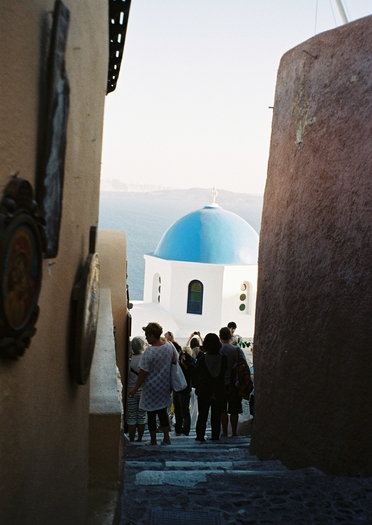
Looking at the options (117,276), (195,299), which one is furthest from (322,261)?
(195,299)

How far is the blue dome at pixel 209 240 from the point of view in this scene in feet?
85.5

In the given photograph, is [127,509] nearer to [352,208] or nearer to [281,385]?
[281,385]

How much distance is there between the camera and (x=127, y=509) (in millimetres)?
3945

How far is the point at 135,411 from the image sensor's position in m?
6.75

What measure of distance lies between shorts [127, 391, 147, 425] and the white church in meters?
18.6

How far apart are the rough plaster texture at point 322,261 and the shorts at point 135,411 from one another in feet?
4.35

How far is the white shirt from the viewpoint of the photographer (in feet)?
19.4

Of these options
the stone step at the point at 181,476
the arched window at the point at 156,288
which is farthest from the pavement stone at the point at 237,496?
the arched window at the point at 156,288

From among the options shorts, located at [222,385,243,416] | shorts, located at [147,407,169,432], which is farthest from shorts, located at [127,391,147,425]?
shorts, located at [222,385,243,416]

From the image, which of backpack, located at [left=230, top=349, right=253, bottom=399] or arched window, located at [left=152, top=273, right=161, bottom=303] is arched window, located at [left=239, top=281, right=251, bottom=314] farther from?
backpack, located at [left=230, top=349, right=253, bottom=399]

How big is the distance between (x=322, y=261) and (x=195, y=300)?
71.0ft

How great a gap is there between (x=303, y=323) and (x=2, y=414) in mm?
3871

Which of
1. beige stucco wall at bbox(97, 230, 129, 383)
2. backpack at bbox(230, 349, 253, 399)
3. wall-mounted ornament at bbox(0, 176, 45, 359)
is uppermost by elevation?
wall-mounted ornament at bbox(0, 176, 45, 359)

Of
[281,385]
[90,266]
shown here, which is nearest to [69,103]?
[90,266]
